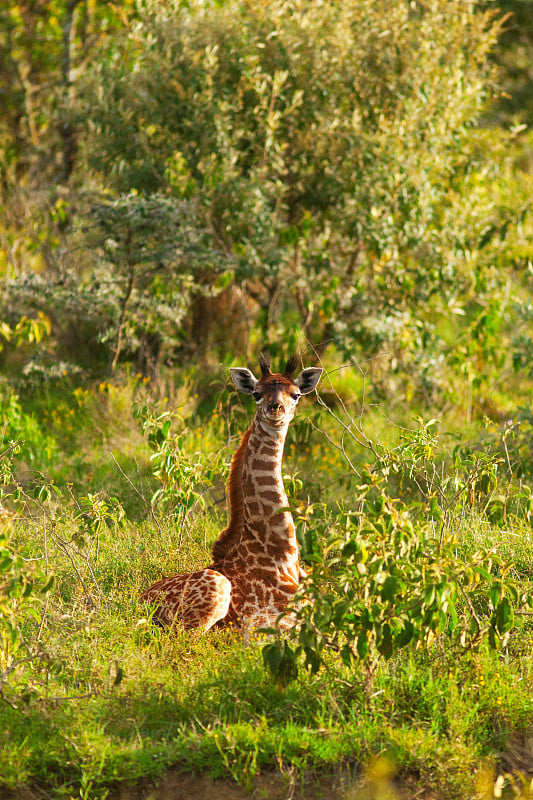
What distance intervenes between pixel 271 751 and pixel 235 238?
22.9 ft

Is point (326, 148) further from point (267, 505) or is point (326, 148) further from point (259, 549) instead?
point (259, 549)

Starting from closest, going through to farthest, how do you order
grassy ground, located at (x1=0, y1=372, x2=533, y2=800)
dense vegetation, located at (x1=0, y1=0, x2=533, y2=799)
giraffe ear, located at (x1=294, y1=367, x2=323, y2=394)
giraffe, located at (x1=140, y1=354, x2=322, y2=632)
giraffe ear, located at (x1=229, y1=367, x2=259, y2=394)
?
grassy ground, located at (x1=0, y1=372, x2=533, y2=800), giraffe, located at (x1=140, y1=354, x2=322, y2=632), giraffe ear, located at (x1=229, y1=367, x2=259, y2=394), giraffe ear, located at (x1=294, y1=367, x2=323, y2=394), dense vegetation, located at (x1=0, y1=0, x2=533, y2=799)

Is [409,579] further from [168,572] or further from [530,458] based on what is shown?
[530,458]

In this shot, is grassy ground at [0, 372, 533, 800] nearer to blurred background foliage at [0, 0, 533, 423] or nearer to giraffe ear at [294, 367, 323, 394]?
giraffe ear at [294, 367, 323, 394]

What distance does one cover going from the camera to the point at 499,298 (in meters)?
10.7

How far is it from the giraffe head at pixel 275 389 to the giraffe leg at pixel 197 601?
3.29 feet

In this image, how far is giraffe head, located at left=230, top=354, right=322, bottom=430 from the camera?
5285 mm

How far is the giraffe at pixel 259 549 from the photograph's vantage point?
5.27m

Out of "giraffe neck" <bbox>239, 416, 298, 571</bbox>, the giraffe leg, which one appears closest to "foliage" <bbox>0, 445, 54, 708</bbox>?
the giraffe leg

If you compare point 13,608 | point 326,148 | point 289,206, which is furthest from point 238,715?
point 289,206

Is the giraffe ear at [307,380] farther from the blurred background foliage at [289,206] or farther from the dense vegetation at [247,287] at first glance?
the blurred background foliage at [289,206]

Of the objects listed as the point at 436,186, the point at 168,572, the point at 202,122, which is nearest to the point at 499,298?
the point at 436,186

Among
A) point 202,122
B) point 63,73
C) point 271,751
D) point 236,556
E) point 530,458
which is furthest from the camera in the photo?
point 63,73

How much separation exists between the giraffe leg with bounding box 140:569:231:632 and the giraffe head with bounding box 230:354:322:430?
3.29ft
